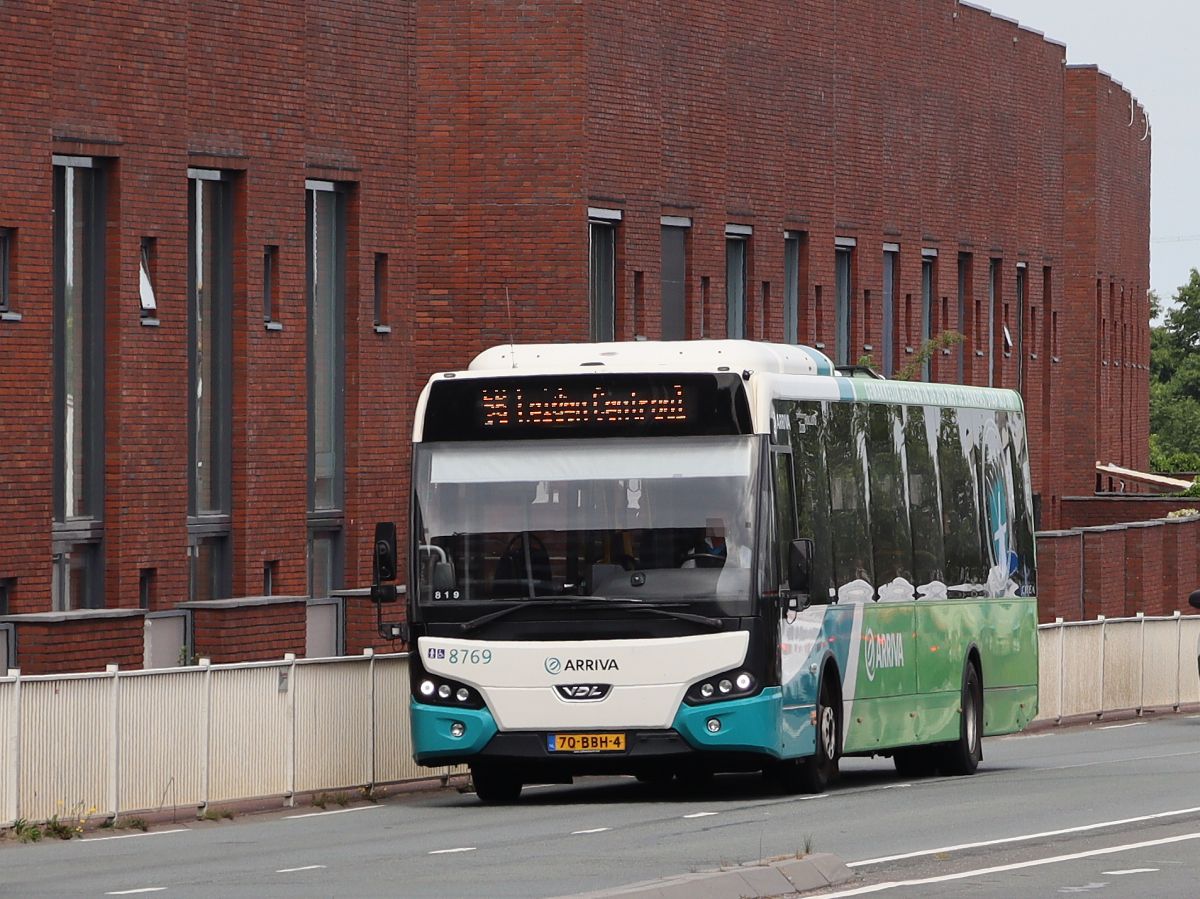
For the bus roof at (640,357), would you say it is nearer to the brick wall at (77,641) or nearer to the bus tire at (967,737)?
the bus tire at (967,737)

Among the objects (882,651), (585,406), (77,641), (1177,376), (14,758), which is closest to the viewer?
(14,758)

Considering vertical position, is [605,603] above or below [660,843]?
above

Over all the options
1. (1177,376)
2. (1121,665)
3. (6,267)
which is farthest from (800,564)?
(1177,376)

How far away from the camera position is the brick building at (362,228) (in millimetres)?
28609

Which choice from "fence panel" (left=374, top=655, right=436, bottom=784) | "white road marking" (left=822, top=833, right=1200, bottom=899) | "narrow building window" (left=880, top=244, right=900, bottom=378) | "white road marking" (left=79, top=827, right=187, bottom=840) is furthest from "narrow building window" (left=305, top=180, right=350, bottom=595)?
"narrow building window" (left=880, top=244, right=900, bottom=378)

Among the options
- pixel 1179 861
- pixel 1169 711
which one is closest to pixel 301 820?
pixel 1179 861

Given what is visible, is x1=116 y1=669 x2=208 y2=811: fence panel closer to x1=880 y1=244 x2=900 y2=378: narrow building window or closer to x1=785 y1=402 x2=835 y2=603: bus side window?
x1=785 y1=402 x2=835 y2=603: bus side window

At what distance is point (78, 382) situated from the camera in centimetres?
2902

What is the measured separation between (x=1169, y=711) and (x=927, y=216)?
1066 centimetres

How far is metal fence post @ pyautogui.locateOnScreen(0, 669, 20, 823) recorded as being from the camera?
19.5 m

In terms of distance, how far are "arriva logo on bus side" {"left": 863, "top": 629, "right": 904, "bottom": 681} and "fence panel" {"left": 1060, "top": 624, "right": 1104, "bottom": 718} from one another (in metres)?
16.2

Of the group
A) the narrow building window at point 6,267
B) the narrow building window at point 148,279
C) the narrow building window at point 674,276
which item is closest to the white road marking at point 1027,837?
the narrow building window at point 6,267

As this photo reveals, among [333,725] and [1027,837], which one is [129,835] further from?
[1027,837]

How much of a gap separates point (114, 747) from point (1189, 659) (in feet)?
91.8
